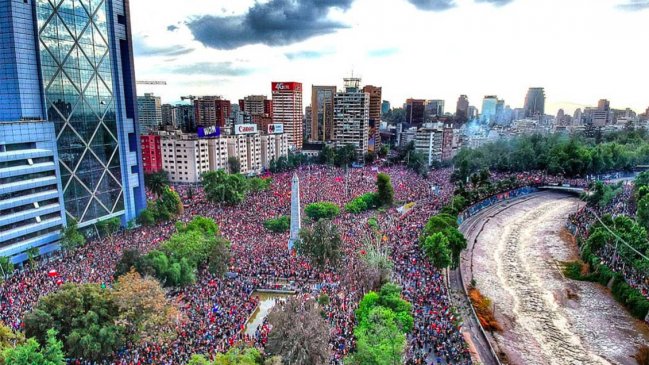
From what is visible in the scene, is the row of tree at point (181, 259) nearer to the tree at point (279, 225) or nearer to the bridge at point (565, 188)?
the tree at point (279, 225)

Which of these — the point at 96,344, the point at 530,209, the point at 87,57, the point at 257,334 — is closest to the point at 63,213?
the point at 87,57

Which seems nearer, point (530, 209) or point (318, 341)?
point (318, 341)

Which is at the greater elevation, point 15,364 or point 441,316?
point 15,364

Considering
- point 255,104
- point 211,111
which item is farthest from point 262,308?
point 255,104

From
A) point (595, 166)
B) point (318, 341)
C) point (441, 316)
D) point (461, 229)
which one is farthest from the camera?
point (595, 166)

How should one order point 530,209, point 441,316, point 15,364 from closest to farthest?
point 15,364, point 441,316, point 530,209

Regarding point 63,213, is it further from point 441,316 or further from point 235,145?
point 235,145

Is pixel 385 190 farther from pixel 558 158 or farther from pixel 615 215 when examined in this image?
pixel 558 158
